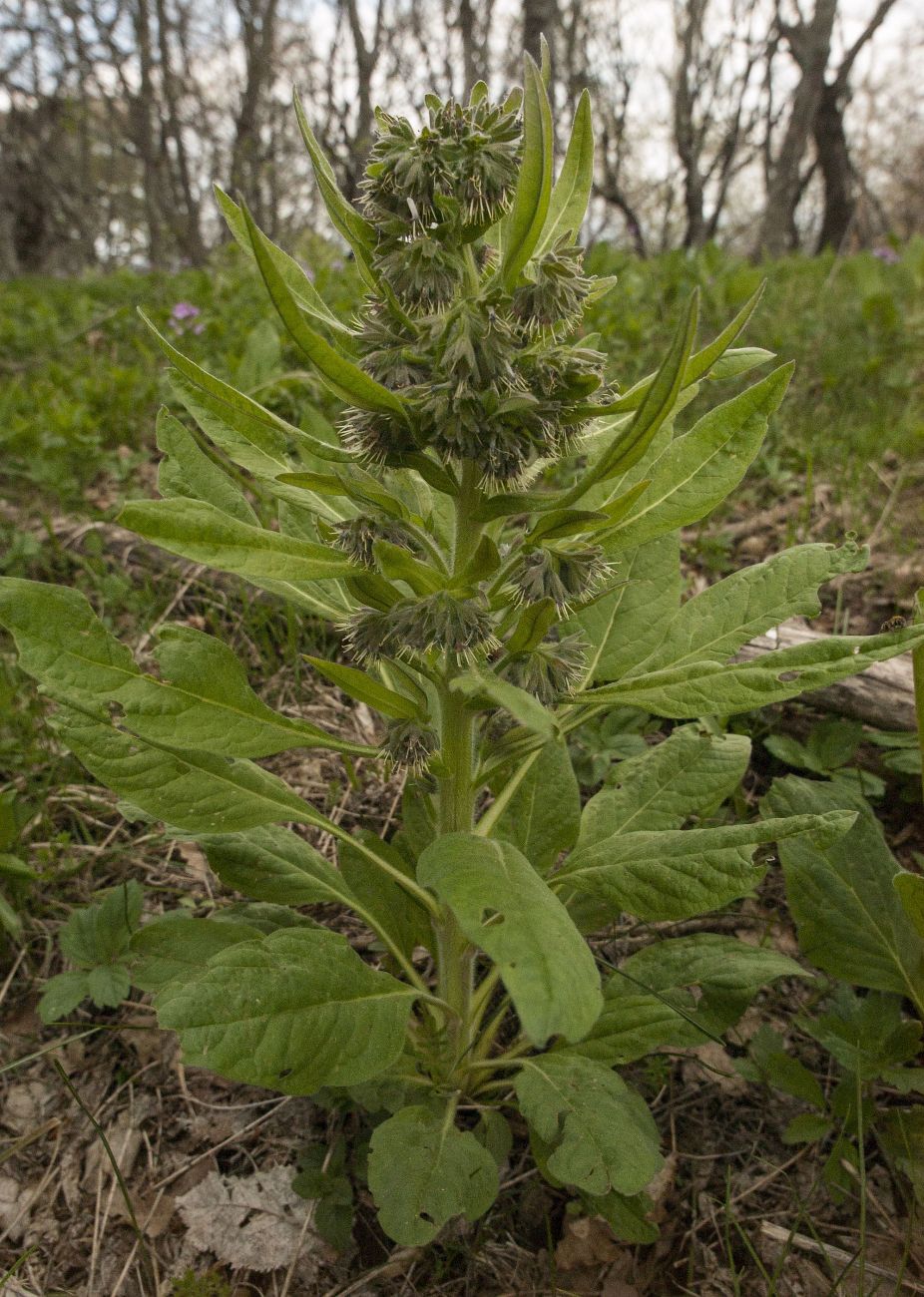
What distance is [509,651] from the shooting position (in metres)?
1.80

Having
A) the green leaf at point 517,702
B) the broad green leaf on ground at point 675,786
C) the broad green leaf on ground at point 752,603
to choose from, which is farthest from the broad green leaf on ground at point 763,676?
the broad green leaf on ground at point 675,786

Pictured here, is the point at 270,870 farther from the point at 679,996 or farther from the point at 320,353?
the point at 320,353

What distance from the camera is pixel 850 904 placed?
225 cm

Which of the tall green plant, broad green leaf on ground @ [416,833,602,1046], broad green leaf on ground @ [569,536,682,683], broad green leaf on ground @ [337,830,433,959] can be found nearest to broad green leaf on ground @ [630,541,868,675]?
the tall green plant

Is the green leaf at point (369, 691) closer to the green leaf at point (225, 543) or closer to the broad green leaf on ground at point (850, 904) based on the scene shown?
the green leaf at point (225, 543)

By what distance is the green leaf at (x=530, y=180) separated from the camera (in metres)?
1.40

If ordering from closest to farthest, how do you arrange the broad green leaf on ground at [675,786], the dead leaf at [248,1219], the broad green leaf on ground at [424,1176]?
the broad green leaf on ground at [424,1176] < the dead leaf at [248,1219] < the broad green leaf on ground at [675,786]

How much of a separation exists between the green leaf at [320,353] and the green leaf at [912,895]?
1465 millimetres

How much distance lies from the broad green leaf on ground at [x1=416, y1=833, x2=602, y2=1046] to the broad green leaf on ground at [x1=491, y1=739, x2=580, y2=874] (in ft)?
2.10

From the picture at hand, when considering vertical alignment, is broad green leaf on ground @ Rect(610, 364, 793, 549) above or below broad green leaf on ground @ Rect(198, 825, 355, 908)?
above

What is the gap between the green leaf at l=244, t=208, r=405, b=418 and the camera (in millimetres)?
1394

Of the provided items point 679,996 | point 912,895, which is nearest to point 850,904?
point 912,895

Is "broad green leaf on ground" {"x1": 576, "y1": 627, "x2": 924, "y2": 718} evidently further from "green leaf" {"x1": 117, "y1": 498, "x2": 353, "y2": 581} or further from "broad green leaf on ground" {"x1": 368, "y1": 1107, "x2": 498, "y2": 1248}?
"broad green leaf on ground" {"x1": 368, "y1": 1107, "x2": 498, "y2": 1248}

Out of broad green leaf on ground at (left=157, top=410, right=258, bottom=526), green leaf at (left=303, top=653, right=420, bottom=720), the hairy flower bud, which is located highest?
broad green leaf on ground at (left=157, top=410, right=258, bottom=526)
